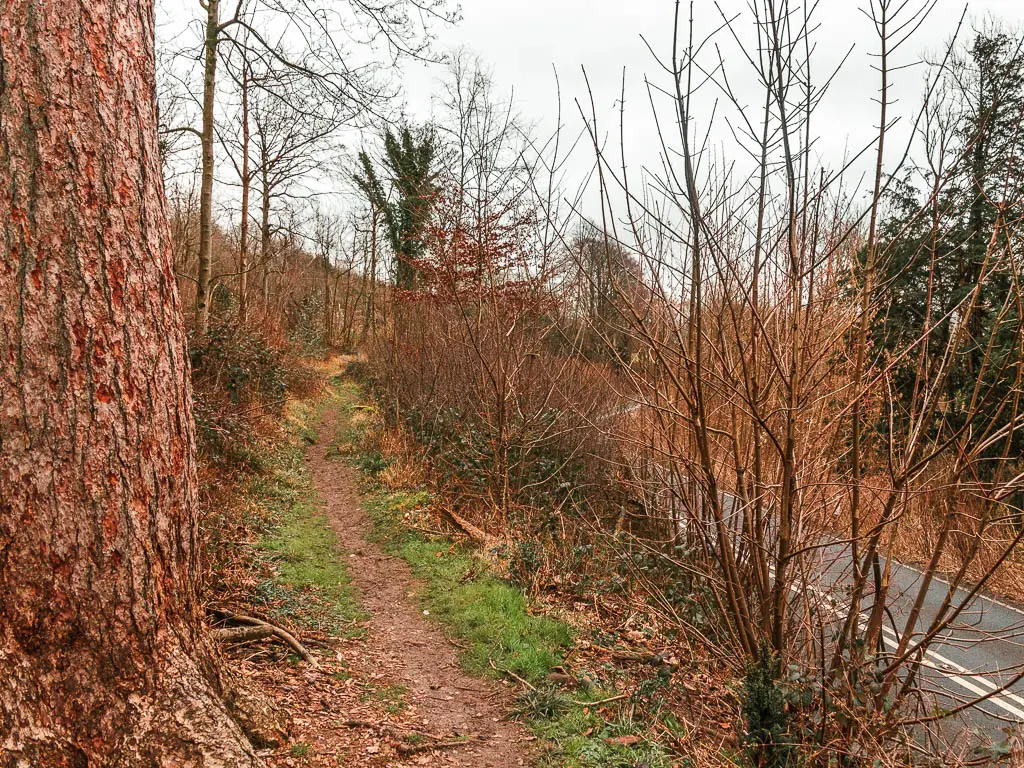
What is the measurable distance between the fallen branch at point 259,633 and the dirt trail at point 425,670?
561 millimetres

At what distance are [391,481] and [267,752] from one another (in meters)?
6.31

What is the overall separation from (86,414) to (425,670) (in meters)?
3.30

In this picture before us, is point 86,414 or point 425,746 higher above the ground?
point 86,414

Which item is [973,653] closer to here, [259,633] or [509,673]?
[509,673]

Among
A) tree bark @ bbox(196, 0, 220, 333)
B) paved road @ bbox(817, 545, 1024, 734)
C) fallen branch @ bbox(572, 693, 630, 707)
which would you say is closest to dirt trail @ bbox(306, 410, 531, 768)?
fallen branch @ bbox(572, 693, 630, 707)

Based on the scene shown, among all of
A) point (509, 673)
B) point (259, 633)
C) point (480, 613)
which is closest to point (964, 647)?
point (509, 673)

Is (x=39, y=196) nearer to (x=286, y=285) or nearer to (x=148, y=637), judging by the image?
(x=148, y=637)

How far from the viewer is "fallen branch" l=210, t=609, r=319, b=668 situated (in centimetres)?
418

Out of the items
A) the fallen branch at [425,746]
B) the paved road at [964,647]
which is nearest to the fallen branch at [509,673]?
the fallen branch at [425,746]

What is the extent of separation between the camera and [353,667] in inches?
173

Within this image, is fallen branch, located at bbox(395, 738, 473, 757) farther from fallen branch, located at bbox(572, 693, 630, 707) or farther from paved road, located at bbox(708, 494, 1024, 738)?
paved road, located at bbox(708, 494, 1024, 738)

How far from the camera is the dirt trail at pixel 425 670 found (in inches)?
147

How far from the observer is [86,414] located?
207 centimetres

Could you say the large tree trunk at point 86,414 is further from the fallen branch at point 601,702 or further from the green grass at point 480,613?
the green grass at point 480,613
